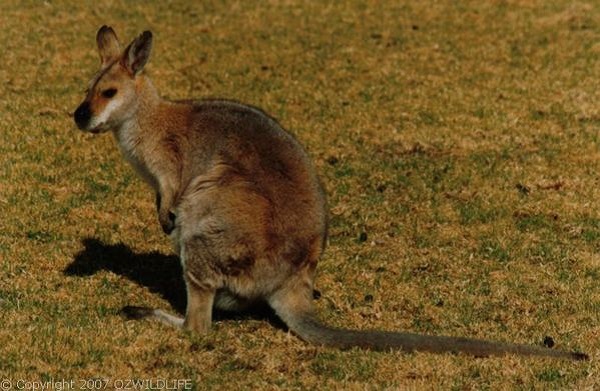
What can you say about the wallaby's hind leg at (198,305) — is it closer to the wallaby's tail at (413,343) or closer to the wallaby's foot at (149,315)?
the wallaby's foot at (149,315)

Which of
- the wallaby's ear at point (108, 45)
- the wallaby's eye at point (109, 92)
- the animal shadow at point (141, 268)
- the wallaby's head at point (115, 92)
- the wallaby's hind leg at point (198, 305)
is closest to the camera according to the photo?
the wallaby's hind leg at point (198, 305)

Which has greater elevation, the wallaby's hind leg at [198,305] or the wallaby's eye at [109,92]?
the wallaby's eye at [109,92]

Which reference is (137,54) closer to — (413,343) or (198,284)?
→ (198,284)

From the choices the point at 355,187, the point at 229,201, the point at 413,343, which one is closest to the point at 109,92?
the point at 229,201

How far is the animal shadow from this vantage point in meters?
8.47

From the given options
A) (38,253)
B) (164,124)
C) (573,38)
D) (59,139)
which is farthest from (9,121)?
(573,38)

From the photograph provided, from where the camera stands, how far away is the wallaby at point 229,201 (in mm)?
7109

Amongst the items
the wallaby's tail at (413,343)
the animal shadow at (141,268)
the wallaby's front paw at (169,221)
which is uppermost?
the wallaby's front paw at (169,221)

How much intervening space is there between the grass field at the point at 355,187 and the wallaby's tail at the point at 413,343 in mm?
112

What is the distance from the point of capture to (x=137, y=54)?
818cm

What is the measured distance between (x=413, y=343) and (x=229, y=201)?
176 cm

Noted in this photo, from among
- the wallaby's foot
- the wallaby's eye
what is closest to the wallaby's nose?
the wallaby's eye

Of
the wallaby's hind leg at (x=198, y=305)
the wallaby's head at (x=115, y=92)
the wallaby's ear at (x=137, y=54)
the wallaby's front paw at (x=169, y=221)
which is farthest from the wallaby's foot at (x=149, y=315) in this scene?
the wallaby's ear at (x=137, y=54)

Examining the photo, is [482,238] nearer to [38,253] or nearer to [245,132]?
[245,132]
